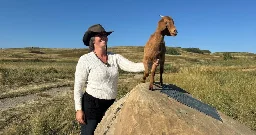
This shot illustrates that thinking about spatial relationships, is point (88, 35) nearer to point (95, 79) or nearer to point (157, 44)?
point (95, 79)

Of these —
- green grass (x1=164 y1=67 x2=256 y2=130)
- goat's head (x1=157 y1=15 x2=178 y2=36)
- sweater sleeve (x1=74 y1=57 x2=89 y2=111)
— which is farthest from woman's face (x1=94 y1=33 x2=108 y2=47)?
green grass (x1=164 y1=67 x2=256 y2=130)

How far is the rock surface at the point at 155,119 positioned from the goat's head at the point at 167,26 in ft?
2.84

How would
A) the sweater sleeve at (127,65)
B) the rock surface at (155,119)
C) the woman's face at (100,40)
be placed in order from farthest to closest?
1. the sweater sleeve at (127,65)
2. the woman's face at (100,40)
3. the rock surface at (155,119)

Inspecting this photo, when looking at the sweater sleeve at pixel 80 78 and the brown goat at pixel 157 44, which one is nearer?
the sweater sleeve at pixel 80 78

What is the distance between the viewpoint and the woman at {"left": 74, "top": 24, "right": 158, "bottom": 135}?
4.75 meters

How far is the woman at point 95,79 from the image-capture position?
4746 millimetres

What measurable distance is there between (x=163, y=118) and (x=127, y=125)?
485mm

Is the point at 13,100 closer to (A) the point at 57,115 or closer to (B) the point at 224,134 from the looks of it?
(A) the point at 57,115

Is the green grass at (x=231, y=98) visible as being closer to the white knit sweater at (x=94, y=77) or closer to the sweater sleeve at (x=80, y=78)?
the white knit sweater at (x=94, y=77)

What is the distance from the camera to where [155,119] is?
479 cm

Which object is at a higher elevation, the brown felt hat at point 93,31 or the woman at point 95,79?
the brown felt hat at point 93,31

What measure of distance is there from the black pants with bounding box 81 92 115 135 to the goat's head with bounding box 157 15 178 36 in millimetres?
1156

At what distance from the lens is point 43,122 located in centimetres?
869

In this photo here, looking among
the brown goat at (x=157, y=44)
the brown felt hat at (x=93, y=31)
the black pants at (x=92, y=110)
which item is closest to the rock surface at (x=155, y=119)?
the black pants at (x=92, y=110)
